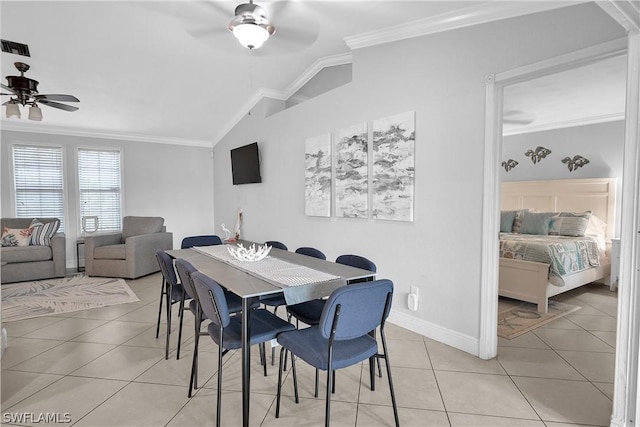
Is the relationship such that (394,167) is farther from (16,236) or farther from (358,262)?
(16,236)

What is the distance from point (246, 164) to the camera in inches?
218

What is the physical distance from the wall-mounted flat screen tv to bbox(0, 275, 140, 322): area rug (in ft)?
7.58

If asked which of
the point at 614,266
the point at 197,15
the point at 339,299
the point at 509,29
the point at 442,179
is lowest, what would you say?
the point at 614,266

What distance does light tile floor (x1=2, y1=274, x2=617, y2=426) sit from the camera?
6.23 ft

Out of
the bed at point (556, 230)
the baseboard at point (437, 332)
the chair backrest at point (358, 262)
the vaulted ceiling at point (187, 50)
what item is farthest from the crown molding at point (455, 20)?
the bed at point (556, 230)

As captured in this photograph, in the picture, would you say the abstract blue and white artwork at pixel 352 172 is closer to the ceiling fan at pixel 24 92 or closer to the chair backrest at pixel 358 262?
the chair backrest at pixel 358 262

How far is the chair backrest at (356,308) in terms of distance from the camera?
1.52m

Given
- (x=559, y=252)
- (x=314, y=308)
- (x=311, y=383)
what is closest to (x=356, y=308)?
(x=314, y=308)

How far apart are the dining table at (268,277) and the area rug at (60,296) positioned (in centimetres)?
195

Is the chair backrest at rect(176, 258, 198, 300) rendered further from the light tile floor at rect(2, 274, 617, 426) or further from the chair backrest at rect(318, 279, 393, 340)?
the chair backrest at rect(318, 279, 393, 340)

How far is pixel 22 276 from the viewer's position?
487 centimetres

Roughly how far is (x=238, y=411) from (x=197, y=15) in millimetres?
3224

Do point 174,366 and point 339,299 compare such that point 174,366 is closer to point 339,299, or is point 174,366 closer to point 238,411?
point 238,411

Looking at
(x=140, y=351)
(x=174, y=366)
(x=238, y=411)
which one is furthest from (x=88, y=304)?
(x=238, y=411)
